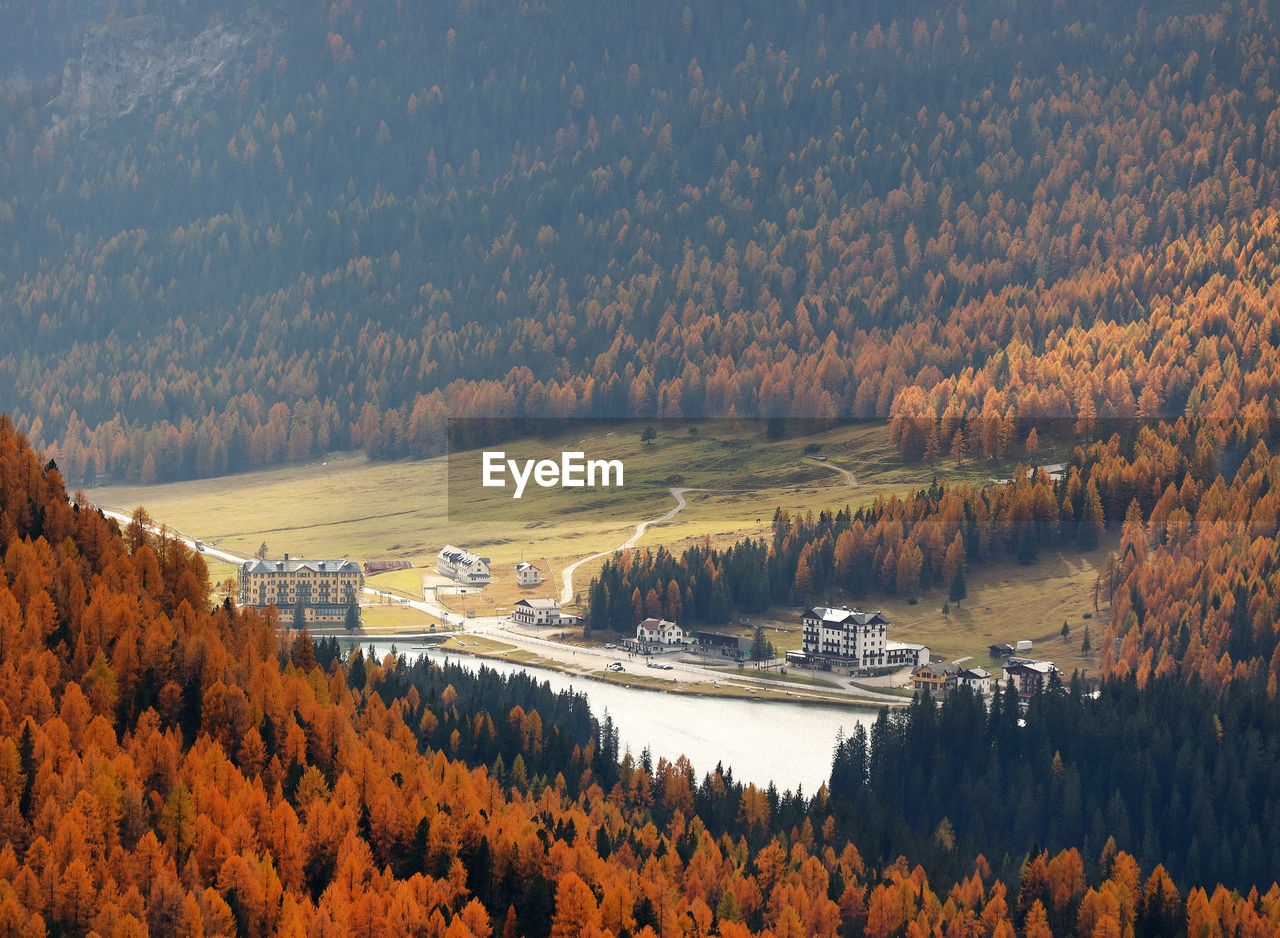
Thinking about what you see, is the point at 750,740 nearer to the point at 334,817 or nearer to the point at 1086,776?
the point at 1086,776

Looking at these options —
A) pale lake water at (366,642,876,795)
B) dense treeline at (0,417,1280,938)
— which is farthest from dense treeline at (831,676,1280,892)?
pale lake water at (366,642,876,795)

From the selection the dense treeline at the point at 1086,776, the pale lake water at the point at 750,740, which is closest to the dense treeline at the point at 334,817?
the dense treeline at the point at 1086,776

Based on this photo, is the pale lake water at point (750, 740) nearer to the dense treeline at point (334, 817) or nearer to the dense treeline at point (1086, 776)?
the dense treeline at point (1086, 776)

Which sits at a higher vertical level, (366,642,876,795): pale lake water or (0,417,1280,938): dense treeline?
(0,417,1280,938): dense treeline

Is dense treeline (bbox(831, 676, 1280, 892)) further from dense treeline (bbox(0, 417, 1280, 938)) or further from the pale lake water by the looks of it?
the pale lake water

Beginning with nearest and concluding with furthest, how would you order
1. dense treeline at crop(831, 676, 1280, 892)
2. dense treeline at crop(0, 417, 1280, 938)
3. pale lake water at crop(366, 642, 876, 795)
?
dense treeline at crop(0, 417, 1280, 938), dense treeline at crop(831, 676, 1280, 892), pale lake water at crop(366, 642, 876, 795)

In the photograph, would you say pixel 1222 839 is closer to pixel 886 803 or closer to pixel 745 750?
pixel 886 803

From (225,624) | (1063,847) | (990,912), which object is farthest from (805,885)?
(225,624)
